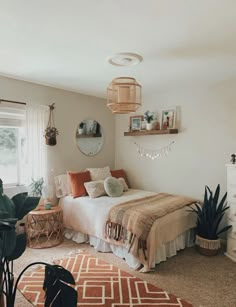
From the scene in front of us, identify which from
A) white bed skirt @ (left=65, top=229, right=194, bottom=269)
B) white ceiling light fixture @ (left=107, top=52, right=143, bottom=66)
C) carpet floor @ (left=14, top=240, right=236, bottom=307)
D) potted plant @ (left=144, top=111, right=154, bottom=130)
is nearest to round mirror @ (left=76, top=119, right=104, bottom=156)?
potted plant @ (left=144, top=111, right=154, bottom=130)

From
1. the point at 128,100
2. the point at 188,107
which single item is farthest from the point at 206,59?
the point at 188,107

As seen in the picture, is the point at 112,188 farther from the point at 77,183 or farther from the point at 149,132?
the point at 149,132

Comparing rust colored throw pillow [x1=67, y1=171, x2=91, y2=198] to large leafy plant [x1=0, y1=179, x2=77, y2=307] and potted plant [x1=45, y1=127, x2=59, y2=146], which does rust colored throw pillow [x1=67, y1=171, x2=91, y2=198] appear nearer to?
potted plant [x1=45, y1=127, x2=59, y2=146]

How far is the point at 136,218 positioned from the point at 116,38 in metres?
1.94

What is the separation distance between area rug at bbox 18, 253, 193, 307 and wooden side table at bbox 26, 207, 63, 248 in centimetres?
73

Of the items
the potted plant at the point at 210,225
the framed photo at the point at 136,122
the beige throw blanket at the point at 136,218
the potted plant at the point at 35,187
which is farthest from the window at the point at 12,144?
the potted plant at the point at 210,225

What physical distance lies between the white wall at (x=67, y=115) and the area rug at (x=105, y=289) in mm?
1725

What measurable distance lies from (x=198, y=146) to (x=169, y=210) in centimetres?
124

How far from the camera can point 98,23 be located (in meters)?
1.94

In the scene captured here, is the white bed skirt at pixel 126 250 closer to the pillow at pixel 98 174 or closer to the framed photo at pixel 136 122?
the pillow at pixel 98 174

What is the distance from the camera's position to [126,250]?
9.75 ft

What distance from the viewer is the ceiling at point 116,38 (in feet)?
5.68

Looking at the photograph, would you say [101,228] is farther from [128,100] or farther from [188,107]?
[188,107]

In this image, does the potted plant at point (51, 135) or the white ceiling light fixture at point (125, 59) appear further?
the potted plant at point (51, 135)
